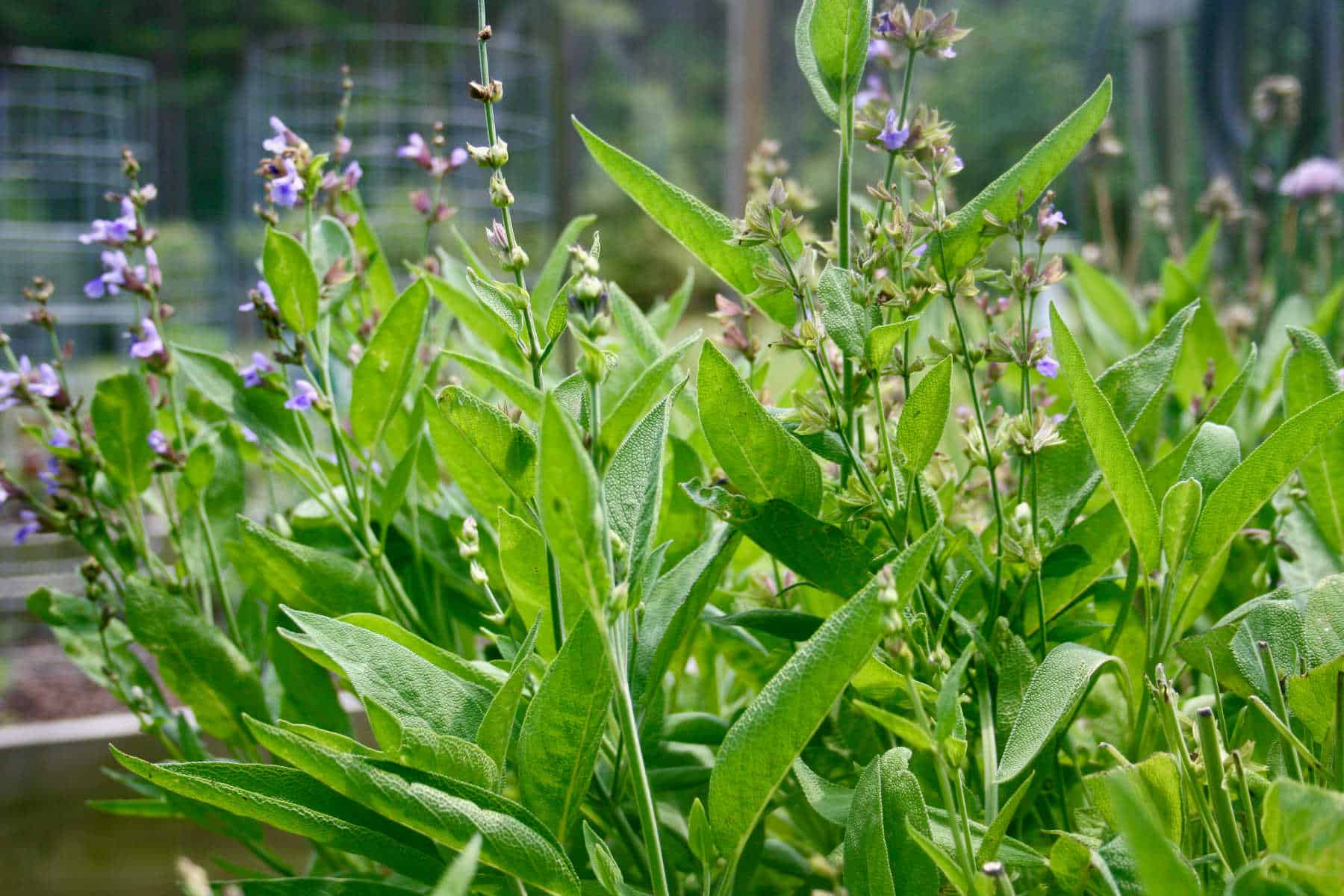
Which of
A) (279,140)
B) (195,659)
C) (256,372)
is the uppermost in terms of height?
(279,140)

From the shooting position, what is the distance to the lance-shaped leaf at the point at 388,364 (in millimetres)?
457

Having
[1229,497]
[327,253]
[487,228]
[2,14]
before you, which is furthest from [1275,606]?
[2,14]

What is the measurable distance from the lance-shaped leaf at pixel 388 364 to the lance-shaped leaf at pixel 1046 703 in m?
0.27

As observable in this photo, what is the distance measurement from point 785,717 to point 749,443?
0.31 feet

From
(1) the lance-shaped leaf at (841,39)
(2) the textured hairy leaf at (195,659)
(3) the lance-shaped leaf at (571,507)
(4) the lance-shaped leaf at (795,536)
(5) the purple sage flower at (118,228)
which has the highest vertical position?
(1) the lance-shaped leaf at (841,39)

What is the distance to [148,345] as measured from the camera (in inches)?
20.9

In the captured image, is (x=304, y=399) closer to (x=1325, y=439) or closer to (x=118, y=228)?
(x=118, y=228)

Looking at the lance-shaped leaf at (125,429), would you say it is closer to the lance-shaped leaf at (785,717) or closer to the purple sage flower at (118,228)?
the purple sage flower at (118,228)

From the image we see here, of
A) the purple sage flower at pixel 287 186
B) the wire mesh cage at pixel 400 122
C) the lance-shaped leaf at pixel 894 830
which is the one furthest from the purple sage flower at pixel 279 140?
the wire mesh cage at pixel 400 122

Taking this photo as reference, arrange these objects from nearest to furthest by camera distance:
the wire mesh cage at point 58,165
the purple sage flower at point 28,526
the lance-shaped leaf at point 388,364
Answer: the lance-shaped leaf at point 388,364 → the purple sage flower at point 28,526 → the wire mesh cage at point 58,165

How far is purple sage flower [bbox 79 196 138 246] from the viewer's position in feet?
1.81

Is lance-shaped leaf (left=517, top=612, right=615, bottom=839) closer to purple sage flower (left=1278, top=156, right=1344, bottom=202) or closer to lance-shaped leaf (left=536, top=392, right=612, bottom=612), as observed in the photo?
lance-shaped leaf (left=536, top=392, right=612, bottom=612)

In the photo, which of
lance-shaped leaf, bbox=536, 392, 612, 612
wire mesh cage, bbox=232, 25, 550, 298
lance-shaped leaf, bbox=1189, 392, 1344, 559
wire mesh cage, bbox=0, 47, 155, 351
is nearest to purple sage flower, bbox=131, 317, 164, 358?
lance-shaped leaf, bbox=536, 392, 612, 612

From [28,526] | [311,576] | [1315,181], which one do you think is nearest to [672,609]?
[311,576]
